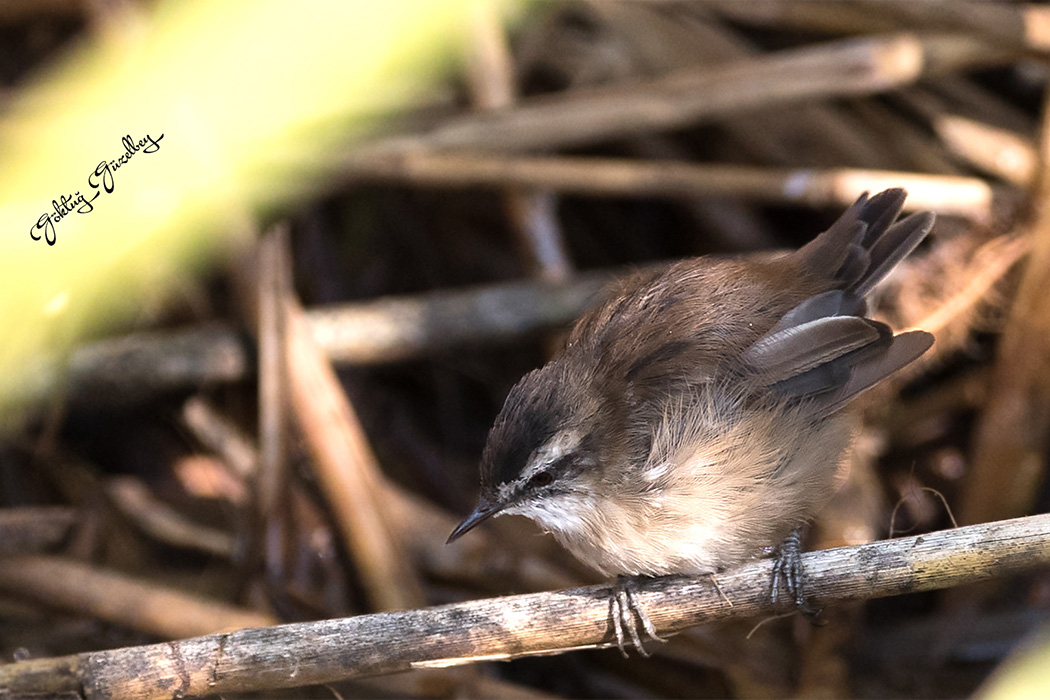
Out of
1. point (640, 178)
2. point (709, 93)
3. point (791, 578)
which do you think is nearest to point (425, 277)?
point (640, 178)

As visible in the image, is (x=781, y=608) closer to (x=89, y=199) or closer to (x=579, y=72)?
(x=89, y=199)

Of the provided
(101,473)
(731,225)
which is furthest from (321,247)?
(731,225)

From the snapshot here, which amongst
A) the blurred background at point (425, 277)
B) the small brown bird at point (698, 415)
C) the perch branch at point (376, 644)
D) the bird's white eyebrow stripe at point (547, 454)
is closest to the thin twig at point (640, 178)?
the blurred background at point (425, 277)

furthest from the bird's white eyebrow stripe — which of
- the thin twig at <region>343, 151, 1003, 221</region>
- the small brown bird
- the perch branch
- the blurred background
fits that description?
the thin twig at <region>343, 151, 1003, 221</region>

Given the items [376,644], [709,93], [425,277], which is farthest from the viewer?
[425,277]

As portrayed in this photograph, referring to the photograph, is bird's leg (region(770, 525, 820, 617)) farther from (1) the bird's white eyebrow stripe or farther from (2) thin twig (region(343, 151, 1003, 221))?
(2) thin twig (region(343, 151, 1003, 221))

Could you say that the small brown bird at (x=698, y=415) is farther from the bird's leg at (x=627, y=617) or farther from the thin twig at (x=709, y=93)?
the thin twig at (x=709, y=93)

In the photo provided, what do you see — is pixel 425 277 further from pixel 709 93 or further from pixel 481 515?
pixel 481 515
